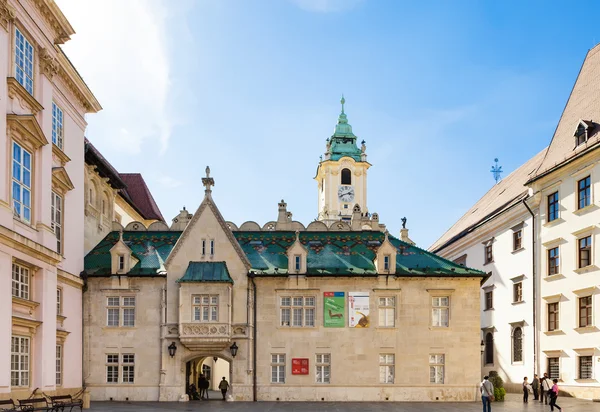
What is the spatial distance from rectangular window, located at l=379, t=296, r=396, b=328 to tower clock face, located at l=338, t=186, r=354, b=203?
300ft

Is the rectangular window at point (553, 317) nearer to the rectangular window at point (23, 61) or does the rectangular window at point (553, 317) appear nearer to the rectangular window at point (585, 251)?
the rectangular window at point (585, 251)

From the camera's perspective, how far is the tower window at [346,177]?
13275 centimetres

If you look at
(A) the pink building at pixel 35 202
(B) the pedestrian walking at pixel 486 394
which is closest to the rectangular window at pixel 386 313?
(B) the pedestrian walking at pixel 486 394

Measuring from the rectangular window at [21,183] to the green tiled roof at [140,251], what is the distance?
10.1 m

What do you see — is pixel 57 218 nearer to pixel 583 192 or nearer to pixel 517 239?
pixel 583 192

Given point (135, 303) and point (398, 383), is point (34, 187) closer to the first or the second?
point (135, 303)

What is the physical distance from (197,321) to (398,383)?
1081 centimetres

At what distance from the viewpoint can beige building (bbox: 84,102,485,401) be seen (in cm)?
3903

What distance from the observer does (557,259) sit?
1687 inches

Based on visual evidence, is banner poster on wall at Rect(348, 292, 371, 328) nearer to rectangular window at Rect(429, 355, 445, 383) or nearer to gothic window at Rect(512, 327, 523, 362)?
rectangular window at Rect(429, 355, 445, 383)

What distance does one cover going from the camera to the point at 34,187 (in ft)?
101

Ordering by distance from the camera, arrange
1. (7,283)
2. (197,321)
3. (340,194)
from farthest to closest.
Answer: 1. (340,194)
2. (197,321)
3. (7,283)

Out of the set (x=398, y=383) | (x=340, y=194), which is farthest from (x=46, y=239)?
(x=340, y=194)

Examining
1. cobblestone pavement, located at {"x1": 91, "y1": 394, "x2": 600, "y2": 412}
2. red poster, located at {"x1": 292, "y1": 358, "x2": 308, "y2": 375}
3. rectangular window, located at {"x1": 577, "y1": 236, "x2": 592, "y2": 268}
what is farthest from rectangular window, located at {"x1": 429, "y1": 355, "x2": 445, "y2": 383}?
rectangular window, located at {"x1": 577, "y1": 236, "x2": 592, "y2": 268}
